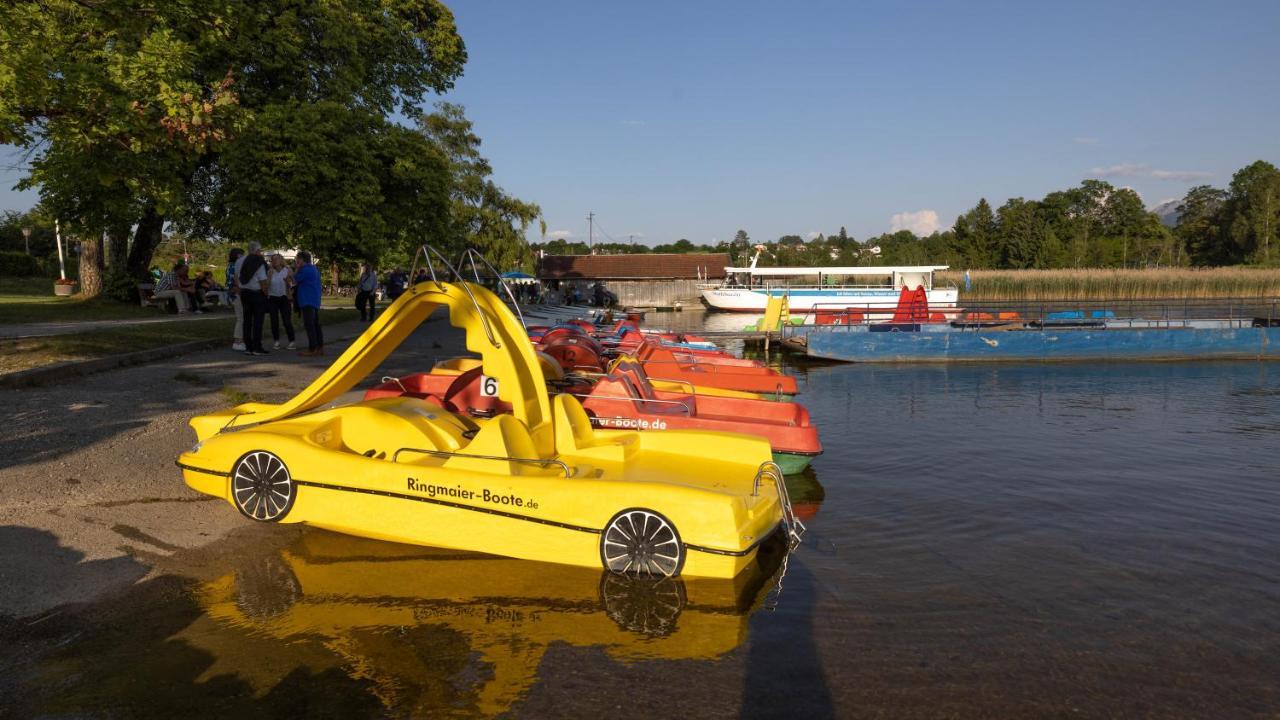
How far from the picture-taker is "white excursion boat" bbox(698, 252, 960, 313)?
47.9 m

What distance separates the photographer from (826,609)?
608 centimetres

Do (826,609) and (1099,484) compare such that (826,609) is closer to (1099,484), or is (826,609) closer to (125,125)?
(1099,484)

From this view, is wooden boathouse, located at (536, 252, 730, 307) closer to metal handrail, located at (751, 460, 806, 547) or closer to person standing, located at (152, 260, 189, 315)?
person standing, located at (152, 260, 189, 315)

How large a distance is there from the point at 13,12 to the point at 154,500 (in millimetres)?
8299

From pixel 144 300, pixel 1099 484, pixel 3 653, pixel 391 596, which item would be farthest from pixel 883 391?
pixel 144 300

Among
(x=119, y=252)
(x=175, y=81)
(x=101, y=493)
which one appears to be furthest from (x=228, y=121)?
(x=119, y=252)

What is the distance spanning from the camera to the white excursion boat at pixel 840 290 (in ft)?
157

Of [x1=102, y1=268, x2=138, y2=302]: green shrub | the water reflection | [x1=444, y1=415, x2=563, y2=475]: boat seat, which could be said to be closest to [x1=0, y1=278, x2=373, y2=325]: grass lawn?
[x1=102, y1=268, x2=138, y2=302]: green shrub

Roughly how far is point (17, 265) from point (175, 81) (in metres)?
46.3

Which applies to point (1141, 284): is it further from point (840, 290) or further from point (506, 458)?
point (506, 458)

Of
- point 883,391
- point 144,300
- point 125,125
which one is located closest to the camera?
point 125,125

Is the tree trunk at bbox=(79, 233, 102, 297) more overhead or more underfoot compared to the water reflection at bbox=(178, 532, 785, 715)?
more overhead

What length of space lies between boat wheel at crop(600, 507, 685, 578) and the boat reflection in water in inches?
9.0

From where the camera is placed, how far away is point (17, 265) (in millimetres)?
46750
